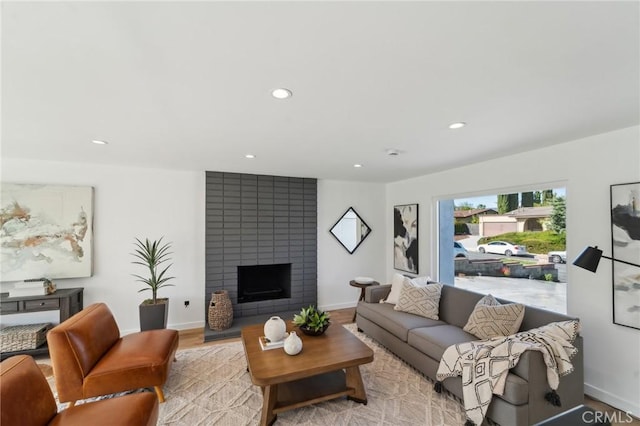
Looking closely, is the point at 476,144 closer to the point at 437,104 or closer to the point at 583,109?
the point at 583,109

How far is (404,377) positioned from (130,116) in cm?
341

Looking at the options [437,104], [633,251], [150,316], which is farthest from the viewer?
[150,316]

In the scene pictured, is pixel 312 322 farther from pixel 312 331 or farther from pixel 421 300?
pixel 421 300

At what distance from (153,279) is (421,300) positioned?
3.42 meters

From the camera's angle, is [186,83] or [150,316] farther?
[150,316]

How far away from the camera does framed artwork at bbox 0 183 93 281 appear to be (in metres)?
3.38

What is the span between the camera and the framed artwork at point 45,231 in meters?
3.38

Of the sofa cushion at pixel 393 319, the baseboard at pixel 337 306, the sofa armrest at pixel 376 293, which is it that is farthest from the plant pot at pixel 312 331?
the baseboard at pixel 337 306

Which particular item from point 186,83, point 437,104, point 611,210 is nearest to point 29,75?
point 186,83

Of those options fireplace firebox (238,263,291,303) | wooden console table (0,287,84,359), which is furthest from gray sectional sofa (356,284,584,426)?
wooden console table (0,287,84,359)

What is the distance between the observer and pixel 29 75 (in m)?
1.54

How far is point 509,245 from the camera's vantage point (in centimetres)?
356

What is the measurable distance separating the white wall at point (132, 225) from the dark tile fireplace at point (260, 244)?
0.71 feet

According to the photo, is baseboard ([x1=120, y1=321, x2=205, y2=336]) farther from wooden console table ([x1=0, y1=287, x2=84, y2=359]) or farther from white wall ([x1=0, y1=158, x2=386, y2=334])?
wooden console table ([x1=0, y1=287, x2=84, y2=359])
